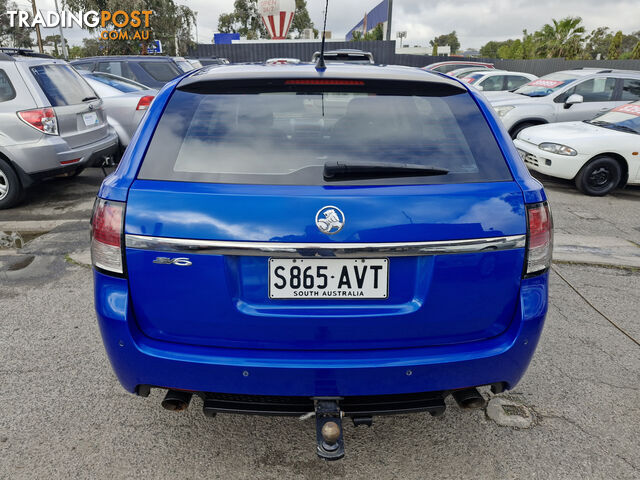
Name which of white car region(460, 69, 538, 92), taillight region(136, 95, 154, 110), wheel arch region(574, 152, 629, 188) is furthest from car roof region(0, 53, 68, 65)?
white car region(460, 69, 538, 92)

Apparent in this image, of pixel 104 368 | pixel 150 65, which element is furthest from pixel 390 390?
pixel 150 65

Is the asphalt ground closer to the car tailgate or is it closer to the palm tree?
the car tailgate

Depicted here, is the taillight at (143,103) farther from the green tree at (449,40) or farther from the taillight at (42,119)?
the green tree at (449,40)

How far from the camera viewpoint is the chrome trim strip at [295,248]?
1814 millimetres

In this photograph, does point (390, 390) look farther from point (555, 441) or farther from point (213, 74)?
point (213, 74)

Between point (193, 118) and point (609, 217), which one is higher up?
point (193, 118)

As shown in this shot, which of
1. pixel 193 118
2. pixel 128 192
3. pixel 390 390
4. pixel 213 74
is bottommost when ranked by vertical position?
pixel 390 390

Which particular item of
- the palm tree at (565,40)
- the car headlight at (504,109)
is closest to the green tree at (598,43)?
the palm tree at (565,40)

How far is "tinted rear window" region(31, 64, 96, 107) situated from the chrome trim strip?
210 inches

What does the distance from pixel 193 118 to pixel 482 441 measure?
201cm

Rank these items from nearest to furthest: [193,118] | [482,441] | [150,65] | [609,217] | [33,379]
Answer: [193,118] < [482,441] < [33,379] < [609,217] < [150,65]

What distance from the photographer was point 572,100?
1019 centimetres

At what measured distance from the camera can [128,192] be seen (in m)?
1.92

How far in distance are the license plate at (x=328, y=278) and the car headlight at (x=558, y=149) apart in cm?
693
